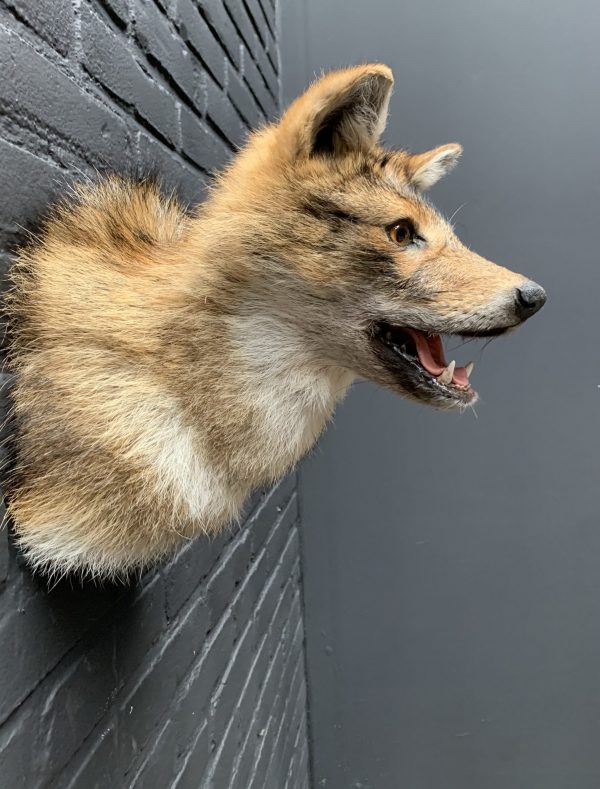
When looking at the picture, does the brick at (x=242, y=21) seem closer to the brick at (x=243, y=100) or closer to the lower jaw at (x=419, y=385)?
the brick at (x=243, y=100)

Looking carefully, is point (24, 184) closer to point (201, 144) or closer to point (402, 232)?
point (402, 232)

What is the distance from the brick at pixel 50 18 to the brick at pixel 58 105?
29mm

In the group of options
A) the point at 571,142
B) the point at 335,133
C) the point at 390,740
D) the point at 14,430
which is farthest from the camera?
the point at 390,740

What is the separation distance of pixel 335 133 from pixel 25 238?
375 mm

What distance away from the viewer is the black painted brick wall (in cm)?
67

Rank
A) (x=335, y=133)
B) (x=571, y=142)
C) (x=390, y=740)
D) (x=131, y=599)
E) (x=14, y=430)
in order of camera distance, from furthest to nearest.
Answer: (x=390, y=740) → (x=571, y=142) → (x=131, y=599) → (x=335, y=133) → (x=14, y=430)

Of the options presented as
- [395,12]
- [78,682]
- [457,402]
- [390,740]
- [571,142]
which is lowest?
[390,740]

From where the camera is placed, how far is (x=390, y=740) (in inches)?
81.9

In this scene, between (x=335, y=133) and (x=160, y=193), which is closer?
(x=335, y=133)

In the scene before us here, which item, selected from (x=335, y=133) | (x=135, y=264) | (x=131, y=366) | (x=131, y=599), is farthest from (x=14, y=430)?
(x=335, y=133)

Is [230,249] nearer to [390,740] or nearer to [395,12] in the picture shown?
[395,12]

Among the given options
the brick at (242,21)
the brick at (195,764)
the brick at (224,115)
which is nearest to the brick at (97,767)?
the brick at (195,764)

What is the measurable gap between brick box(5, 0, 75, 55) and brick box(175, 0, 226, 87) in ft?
1.44

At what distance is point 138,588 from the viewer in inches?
37.2
